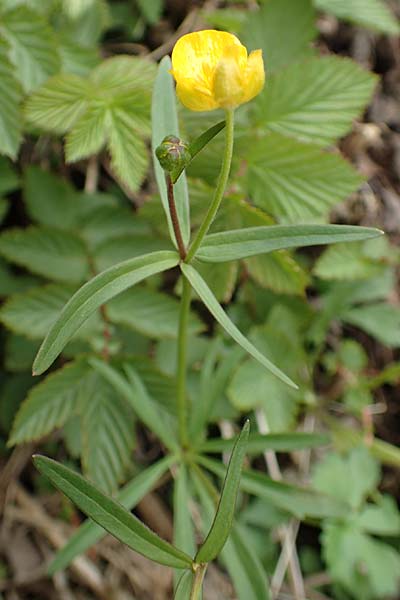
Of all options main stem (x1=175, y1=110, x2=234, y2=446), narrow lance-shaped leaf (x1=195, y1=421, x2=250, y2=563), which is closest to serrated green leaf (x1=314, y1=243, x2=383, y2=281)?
main stem (x1=175, y1=110, x2=234, y2=446)

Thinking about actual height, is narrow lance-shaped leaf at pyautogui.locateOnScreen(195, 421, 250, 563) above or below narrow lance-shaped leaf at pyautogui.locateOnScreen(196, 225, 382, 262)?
below

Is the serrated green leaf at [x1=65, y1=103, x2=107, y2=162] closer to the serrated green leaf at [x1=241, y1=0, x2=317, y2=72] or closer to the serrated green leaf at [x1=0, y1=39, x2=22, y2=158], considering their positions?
the serrated green leaf at [x1=0, y1=39, x2=22, y2=158]

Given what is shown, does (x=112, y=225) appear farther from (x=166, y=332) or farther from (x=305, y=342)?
(x=305, y=342)

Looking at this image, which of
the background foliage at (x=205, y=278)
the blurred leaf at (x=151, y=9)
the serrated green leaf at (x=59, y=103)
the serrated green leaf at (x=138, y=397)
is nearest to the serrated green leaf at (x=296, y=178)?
the background foliage at (x=205, y=278)

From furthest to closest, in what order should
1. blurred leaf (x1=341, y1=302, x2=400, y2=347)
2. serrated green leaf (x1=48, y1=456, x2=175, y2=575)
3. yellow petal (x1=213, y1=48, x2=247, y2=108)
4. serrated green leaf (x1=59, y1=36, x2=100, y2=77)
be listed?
blurred leaf (x1=341, y1=302, x2=400, y2=347)
serrated green leaf (x1=59, y1=36, x2=100, y2=77)
serrated green leaf (x1=48, y1=456, x2=175, y2=575)
yellow petal (x1=213, y1=48, x2=247, y2=108)

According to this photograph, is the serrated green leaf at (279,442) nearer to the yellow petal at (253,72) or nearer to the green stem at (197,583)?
the green stem at (197,583)

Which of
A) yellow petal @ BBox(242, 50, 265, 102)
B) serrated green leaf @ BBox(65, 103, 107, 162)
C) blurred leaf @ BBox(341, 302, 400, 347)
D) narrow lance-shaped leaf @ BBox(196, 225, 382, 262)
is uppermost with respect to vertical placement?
yellow petal @ BBox(242, 50, 265, 102)
